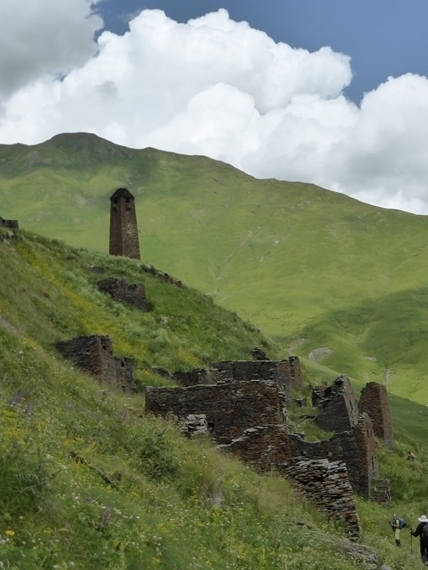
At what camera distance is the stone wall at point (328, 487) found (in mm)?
15242

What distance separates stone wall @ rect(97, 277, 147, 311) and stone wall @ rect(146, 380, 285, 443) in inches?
795

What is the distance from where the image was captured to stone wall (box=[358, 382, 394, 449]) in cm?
3438

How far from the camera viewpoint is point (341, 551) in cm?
1245

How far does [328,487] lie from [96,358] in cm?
1032

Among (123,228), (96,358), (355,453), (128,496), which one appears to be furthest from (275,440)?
(123,228)

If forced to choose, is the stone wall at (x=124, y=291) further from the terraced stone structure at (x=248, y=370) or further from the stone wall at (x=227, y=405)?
the stone wall at (x=227, y=405)

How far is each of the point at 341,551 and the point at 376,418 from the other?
23.0m

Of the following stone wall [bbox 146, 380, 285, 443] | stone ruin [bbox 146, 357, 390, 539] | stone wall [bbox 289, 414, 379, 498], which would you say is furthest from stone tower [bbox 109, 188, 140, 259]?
stone wall [bbox 146, 380, 285, 443]

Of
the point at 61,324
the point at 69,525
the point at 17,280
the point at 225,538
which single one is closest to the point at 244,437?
the point at 225,538

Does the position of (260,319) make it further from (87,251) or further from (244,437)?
(244,437)

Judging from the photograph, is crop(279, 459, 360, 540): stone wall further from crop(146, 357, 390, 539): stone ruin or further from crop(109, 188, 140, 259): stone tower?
crop(109, 188, 140, 259): stone tower

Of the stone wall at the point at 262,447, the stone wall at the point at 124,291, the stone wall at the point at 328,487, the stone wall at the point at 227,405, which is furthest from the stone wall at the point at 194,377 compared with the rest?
the stone wall at the point at 124,291

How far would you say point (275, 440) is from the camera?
689 inches

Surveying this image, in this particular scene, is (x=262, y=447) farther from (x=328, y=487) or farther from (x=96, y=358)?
(x=96, y=358)
